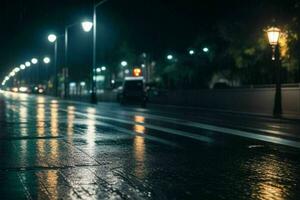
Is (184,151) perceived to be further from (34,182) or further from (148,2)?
(148,2)

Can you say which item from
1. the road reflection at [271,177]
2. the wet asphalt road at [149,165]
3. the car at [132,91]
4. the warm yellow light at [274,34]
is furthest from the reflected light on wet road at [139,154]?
the car at [132,91]

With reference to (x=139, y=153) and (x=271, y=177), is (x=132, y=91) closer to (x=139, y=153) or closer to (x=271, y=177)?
(x=139, y=153)

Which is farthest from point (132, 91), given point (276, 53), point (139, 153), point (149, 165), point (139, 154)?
point (149, 165)

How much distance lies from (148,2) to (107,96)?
12265mm

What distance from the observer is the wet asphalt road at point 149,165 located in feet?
28.9

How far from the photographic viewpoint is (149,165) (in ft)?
37.8

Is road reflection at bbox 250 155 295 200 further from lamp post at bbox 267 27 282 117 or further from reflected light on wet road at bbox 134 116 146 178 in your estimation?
lamp post at bbox 267 27 282 117

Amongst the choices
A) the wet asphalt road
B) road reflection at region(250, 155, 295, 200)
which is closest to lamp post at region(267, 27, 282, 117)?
the wet asphalt road

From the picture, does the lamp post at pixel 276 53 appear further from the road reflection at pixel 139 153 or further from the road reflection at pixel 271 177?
the road reflection at pixel 271 177

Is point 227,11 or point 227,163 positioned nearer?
point 227,163

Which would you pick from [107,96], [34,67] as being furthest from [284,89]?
[34,67]

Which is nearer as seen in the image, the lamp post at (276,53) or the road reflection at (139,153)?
the road reflection at (139,153)

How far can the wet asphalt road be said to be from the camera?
28.9 ft

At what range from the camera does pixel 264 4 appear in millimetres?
36250
